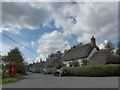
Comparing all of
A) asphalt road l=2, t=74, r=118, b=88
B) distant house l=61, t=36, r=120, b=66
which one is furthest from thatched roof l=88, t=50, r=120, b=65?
asphalt road l=2, t=74, r=118, b=88

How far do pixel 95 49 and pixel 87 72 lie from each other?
1571cm

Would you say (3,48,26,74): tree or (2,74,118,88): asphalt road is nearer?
(2,74,118,88): asphalt road

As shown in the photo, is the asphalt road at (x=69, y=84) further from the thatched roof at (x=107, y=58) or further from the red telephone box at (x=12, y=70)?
the thatched roof at (x=107, y=58)

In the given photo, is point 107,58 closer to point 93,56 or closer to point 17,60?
point 93,56

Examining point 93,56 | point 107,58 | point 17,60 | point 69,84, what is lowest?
point 69,84

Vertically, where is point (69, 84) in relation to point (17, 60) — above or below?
below

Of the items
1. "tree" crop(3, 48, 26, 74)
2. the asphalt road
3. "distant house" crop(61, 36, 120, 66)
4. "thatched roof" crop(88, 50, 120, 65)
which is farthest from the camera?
"tree" crop(3, 48, 26, 74)

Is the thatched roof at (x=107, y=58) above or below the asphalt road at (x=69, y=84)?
above

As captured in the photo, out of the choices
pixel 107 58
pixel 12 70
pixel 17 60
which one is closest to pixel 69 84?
pixel 12 70

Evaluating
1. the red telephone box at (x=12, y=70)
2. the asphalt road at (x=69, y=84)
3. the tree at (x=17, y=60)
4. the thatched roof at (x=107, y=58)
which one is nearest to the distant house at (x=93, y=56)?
the thatched roof at (x=107, y=58)

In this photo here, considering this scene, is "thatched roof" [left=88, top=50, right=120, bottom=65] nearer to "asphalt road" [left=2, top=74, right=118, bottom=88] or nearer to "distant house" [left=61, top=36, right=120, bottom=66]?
"distant house" [left=61, top=36, right=120, bottom=66]

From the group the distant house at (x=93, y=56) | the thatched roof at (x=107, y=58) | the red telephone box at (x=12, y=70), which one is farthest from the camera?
the distant house at (x=93, y=56)

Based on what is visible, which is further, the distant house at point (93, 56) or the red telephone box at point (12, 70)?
the distant house at point (93, 56)

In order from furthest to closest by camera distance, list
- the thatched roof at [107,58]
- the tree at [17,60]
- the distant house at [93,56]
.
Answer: the tree at [17,60] → the distant house at [93,56] → the thatched roof at [107,58]
